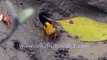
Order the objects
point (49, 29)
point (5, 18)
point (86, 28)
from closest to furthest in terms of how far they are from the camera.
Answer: point (5, 18) → point (49, 29) → point (86, 28)

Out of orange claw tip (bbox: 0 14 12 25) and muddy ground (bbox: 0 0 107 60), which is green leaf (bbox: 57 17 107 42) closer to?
muddy ground (bbox: 0 0 107 60)

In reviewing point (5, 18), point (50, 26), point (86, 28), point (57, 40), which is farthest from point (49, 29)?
point (5, 18)

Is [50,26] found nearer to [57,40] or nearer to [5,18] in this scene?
[57,40]

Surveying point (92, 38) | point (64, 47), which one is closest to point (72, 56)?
point (64, 47)

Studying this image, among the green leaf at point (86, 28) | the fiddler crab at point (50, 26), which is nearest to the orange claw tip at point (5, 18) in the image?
the fiddler crab at point (50, 26)

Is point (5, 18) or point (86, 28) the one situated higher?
point (5, 18)

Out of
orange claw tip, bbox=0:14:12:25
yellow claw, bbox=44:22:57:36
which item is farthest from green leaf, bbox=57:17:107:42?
orange claw tip, bbox=0:14:12:25

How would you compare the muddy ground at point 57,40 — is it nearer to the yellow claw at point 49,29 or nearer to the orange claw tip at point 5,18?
the yellow claw at point 49,29
